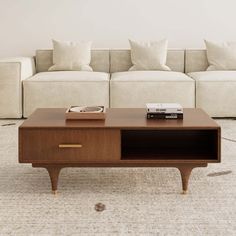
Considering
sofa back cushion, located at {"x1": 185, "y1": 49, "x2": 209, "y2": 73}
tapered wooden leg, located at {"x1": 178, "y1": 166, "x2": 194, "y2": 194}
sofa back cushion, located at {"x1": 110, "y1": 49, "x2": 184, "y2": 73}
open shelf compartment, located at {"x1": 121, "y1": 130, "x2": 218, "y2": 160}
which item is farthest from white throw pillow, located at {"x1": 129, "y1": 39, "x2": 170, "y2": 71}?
tapered wooden leg, located at {"x1": 178, "y1": 166, "x2": 194, "y2": 194}

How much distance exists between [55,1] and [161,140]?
3045 millimetres

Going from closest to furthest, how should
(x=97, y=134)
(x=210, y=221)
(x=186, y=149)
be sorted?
(x=210, y=221)
(x=97, y=134)
(x=186, y=149)

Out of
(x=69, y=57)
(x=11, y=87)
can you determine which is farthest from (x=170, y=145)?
(x=69, y=57)

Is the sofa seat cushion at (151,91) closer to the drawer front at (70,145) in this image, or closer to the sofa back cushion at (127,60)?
the sofa back cushion at (127,60)

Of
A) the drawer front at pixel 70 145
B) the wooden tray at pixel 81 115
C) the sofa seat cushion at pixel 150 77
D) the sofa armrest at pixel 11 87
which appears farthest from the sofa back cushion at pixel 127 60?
the drawer front at pixel 70 145

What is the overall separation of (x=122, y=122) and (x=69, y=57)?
97.4 inches

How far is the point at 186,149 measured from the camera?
2.21 meters

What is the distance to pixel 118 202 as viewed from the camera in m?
2.03

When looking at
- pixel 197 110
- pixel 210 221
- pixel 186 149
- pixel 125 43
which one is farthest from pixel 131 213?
pixel 125 43

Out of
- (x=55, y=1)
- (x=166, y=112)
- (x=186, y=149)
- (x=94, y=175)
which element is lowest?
(x=94, y=175)

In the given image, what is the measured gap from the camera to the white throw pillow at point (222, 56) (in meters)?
4.48

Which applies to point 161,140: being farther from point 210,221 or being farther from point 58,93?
point 58,93

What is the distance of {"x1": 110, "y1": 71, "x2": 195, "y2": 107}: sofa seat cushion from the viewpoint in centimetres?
395

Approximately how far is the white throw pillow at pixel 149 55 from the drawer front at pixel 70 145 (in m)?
2.54
